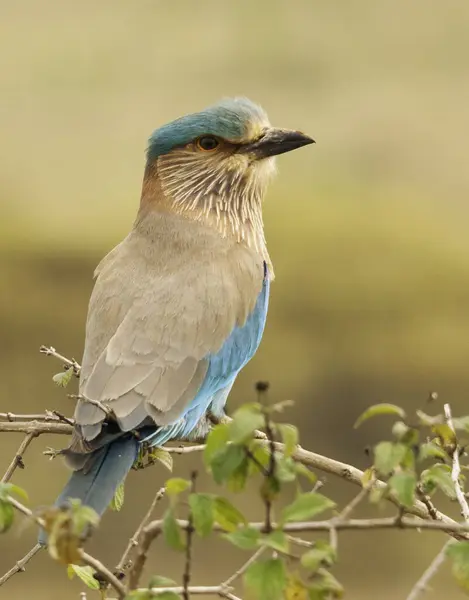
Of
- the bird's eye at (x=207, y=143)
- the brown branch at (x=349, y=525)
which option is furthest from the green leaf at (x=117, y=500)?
the bird's eye at (x=207, y=143)

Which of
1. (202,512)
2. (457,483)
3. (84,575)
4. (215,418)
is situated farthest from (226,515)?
(215,418)

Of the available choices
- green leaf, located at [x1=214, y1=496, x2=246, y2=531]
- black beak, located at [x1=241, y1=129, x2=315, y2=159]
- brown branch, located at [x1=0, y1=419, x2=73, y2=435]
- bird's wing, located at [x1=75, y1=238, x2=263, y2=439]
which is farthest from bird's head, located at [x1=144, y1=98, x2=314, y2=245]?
green leaf, located at [x1=214, y1=496, x2=246, y2=531]

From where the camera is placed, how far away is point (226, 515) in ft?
4.70

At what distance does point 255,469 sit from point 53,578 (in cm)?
548

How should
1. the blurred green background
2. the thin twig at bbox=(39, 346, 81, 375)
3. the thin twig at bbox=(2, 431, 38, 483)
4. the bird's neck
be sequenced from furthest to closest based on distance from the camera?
the blurred green background → the bird's neck → the thin twig at bbox=(39, 346, 81, 375) → the thin twig at bbox=(2, 431, 38, 483)

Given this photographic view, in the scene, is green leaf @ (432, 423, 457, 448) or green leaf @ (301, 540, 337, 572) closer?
green leaf @ (301, 540, 337, 572)

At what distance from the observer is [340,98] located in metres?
8.49

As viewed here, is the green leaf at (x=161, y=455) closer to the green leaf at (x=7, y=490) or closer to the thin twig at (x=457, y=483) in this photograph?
the thin twig at (x=457, y=483)

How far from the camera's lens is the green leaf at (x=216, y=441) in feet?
4.58

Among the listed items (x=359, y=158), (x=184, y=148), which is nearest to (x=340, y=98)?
(x=359, y=158)

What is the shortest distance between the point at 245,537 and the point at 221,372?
4.56ft

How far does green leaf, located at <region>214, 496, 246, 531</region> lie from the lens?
4.64 feet

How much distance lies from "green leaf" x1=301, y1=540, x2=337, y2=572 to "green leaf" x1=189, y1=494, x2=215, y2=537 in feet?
0.38

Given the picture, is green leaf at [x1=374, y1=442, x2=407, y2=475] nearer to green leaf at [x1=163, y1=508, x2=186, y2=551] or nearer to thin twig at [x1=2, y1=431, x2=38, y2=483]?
green leaf at [x1=163, y1=508, x2=186, y2=551]
